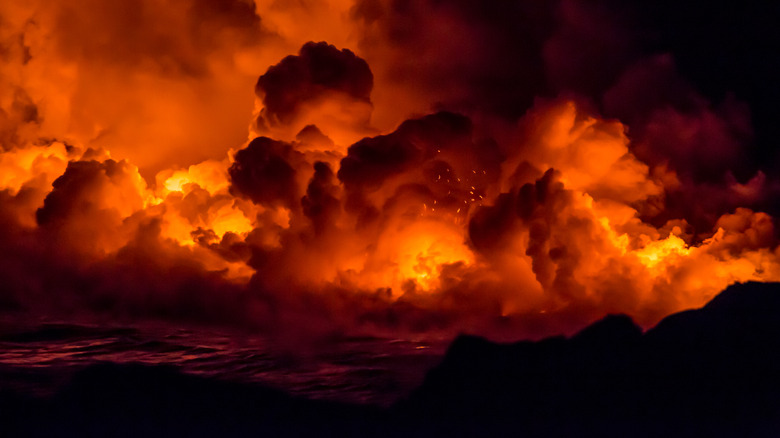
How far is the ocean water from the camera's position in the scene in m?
10.0

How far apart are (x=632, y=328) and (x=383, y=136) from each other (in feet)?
14.5

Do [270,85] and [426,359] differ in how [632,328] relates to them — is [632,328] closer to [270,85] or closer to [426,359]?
[426,359]

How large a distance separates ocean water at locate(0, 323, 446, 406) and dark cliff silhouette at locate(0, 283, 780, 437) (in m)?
0.19

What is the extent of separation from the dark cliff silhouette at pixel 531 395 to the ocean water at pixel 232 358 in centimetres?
19

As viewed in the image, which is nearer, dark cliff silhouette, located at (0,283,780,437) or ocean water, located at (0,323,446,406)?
dark cliff silhouette, located at (0,283,780,437)

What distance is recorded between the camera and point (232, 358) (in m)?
10.8

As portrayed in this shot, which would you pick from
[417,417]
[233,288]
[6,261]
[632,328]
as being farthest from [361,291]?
[6,261]

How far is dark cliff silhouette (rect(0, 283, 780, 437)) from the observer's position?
31.0 feet

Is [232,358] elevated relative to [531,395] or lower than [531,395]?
elevated

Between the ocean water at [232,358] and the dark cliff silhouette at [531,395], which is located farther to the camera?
the ocean water at [232,358]

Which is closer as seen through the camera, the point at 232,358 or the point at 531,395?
the point at 531,395

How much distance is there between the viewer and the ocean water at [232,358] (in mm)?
10047

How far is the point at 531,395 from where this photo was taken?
9688 millimetres

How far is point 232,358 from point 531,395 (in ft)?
12.3
